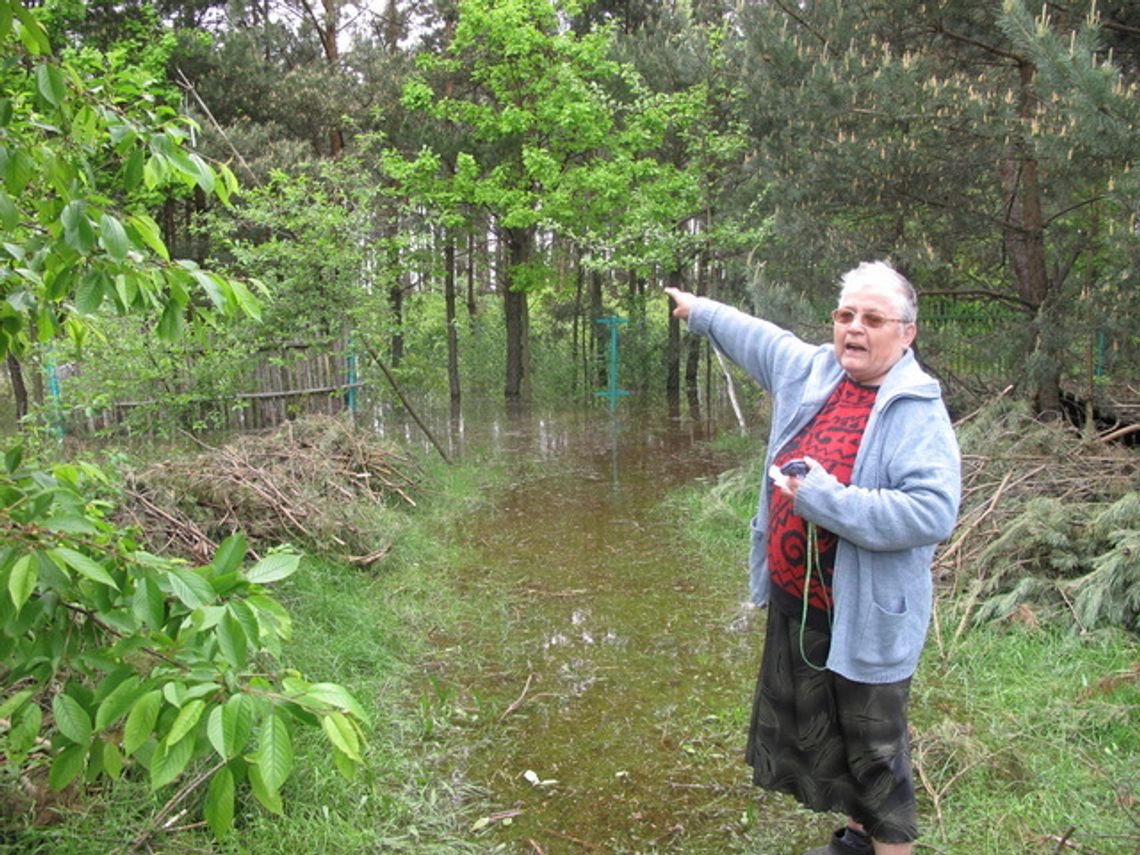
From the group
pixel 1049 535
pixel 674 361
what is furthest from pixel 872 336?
pixel 674 361

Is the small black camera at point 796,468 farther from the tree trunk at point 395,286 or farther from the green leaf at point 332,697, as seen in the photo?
the tree trunk at point 395,286

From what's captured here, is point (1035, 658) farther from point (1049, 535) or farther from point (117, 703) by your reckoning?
point (117, 703)

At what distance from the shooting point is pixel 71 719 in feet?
5.05

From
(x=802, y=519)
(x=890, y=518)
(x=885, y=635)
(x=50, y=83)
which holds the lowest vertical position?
(x=885, y=635)

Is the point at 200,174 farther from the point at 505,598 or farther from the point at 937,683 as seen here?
the point at 505,598

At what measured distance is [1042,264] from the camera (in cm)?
754

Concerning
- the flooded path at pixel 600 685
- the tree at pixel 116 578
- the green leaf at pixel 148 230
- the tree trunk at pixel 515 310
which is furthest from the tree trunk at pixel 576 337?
the green leaf at pixel 148 230

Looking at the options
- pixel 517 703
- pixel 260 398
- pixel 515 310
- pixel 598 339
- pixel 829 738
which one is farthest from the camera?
pixel 598 339

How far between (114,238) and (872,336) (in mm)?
1816

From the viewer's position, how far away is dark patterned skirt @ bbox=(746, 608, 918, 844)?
2365 mm

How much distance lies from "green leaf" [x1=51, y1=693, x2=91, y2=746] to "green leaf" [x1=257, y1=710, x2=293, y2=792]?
1.37 ft

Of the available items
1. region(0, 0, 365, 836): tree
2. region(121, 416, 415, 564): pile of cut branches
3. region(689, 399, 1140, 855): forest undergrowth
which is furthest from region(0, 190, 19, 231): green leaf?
region(121, 416, 415, 564): pile of cut branches

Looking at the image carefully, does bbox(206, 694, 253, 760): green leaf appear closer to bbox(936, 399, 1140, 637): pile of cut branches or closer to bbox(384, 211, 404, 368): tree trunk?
bbox(936, 399, 1140, 637): pile of cut branches

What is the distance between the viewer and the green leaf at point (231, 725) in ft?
4.14
